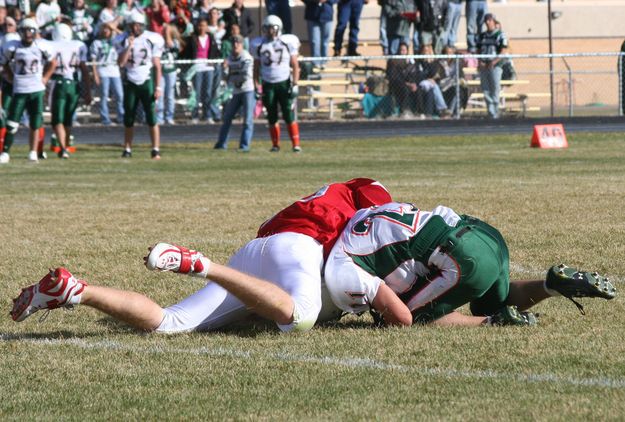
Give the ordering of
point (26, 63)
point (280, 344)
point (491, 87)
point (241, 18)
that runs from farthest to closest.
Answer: point (241, 18)
point (491, 87)
point (26, 63)
point (280, 344)

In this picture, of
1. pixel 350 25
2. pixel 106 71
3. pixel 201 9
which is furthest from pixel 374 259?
pixel 350 25

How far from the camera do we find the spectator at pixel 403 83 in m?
22.8

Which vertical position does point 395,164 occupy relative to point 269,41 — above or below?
Answer: below

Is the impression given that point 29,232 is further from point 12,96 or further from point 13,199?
point 12,96

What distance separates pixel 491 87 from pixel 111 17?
743cm

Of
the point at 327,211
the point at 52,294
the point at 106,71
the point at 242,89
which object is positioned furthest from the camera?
the point at 106,71

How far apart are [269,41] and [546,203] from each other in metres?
8.76

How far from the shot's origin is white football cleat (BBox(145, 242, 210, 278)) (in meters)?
5.07

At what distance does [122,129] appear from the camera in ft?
72.5

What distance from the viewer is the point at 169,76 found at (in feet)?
71.4

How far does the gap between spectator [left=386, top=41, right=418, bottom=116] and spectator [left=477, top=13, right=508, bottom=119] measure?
158 cm

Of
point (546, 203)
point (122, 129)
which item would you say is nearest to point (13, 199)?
point (546, 203)

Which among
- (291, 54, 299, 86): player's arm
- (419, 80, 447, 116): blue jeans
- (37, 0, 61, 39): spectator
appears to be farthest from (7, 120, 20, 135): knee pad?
(419, 80, 447, 116): blue jeans

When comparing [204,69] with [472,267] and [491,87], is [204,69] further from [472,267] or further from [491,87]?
[472,267]
